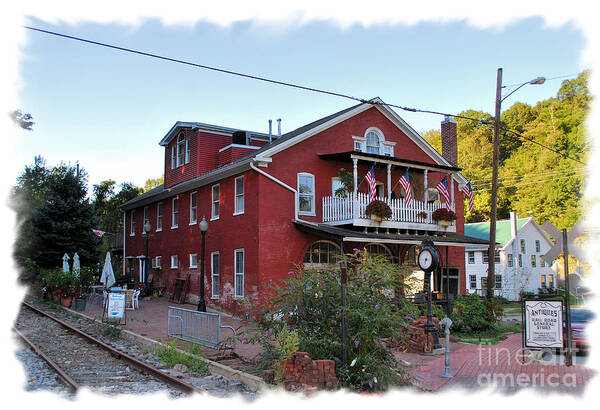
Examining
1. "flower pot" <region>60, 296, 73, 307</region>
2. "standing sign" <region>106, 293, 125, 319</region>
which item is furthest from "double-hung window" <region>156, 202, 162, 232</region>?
"standing sign" <region>106, 293, 125, 319</region>

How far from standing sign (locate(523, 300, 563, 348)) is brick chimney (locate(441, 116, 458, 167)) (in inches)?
614

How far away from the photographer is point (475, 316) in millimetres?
16094

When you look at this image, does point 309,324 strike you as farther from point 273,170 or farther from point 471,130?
point 471,130

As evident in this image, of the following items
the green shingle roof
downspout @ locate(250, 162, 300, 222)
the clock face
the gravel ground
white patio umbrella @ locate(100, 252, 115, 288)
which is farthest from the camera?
the green shingle roof

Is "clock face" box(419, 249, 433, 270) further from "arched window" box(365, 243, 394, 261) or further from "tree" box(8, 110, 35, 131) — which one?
"tree" box(8, 110, 35, 131)

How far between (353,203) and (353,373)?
1064 centimetres

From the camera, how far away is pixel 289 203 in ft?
64.2

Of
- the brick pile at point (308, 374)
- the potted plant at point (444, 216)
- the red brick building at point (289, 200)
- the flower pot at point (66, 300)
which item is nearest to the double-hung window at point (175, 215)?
the red brick building at point (289, 200)

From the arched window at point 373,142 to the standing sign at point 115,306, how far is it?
479 inches

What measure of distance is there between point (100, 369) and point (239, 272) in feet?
32.3

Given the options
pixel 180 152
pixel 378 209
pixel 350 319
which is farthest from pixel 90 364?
pixel 180 152

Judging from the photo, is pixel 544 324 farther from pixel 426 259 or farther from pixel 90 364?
pixel 90 364

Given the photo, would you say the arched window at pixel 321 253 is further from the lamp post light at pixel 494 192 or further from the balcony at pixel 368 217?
the lamp post light at pixel 494 192

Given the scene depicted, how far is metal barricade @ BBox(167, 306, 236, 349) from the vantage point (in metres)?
11.8
